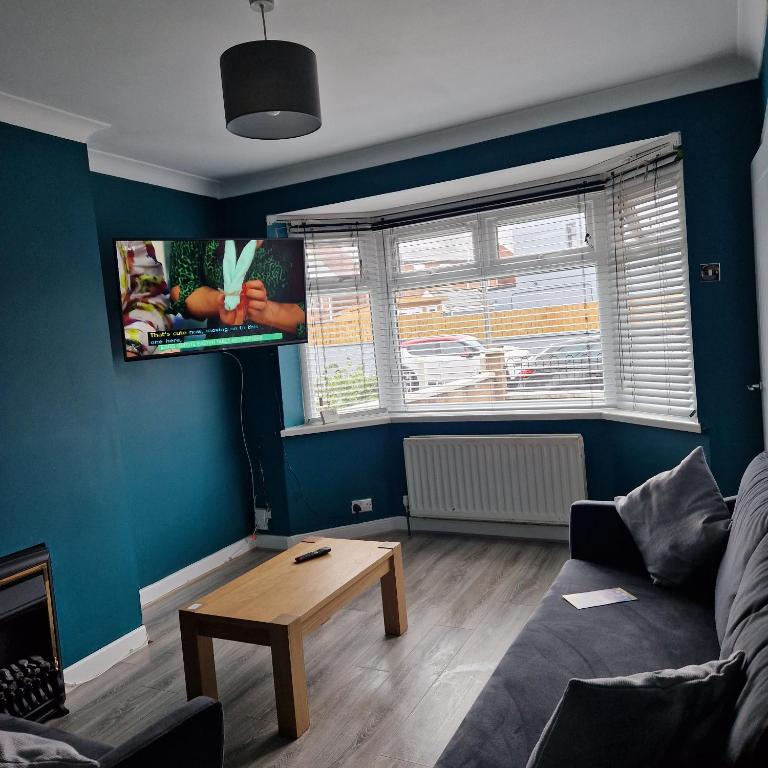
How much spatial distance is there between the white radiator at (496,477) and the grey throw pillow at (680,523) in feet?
4.97

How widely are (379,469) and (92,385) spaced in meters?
2.19

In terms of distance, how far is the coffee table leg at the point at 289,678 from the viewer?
2469 millimetres

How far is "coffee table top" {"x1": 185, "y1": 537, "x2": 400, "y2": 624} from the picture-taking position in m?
2.61

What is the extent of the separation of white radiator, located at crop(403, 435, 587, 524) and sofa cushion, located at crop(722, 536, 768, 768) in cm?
244

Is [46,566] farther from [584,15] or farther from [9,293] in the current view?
[584,15]

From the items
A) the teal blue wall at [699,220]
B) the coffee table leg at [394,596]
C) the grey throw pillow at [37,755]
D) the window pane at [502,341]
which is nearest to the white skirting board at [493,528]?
the teal blue wall at [699,220]

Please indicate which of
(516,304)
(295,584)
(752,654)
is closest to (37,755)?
(752,654)

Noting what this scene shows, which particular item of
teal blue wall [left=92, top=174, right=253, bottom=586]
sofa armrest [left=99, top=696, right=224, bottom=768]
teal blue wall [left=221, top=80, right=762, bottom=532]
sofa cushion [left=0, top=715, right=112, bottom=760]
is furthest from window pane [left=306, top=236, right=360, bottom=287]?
sofa armrest [left=99, top=696, right=224, bottom=768]

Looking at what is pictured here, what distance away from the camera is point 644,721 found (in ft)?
3.84

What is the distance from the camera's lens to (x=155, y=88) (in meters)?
3.00

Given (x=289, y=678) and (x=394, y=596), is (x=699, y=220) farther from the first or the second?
(x=289, y=678)

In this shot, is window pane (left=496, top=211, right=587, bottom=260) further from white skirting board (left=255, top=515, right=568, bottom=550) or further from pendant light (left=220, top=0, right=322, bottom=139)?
pendant light (left=220, top=0, right=322, bottom=139)

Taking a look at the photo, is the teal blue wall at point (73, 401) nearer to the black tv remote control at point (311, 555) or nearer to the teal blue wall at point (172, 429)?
the teal blue wall at point (172, 429)

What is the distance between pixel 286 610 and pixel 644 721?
167cm
